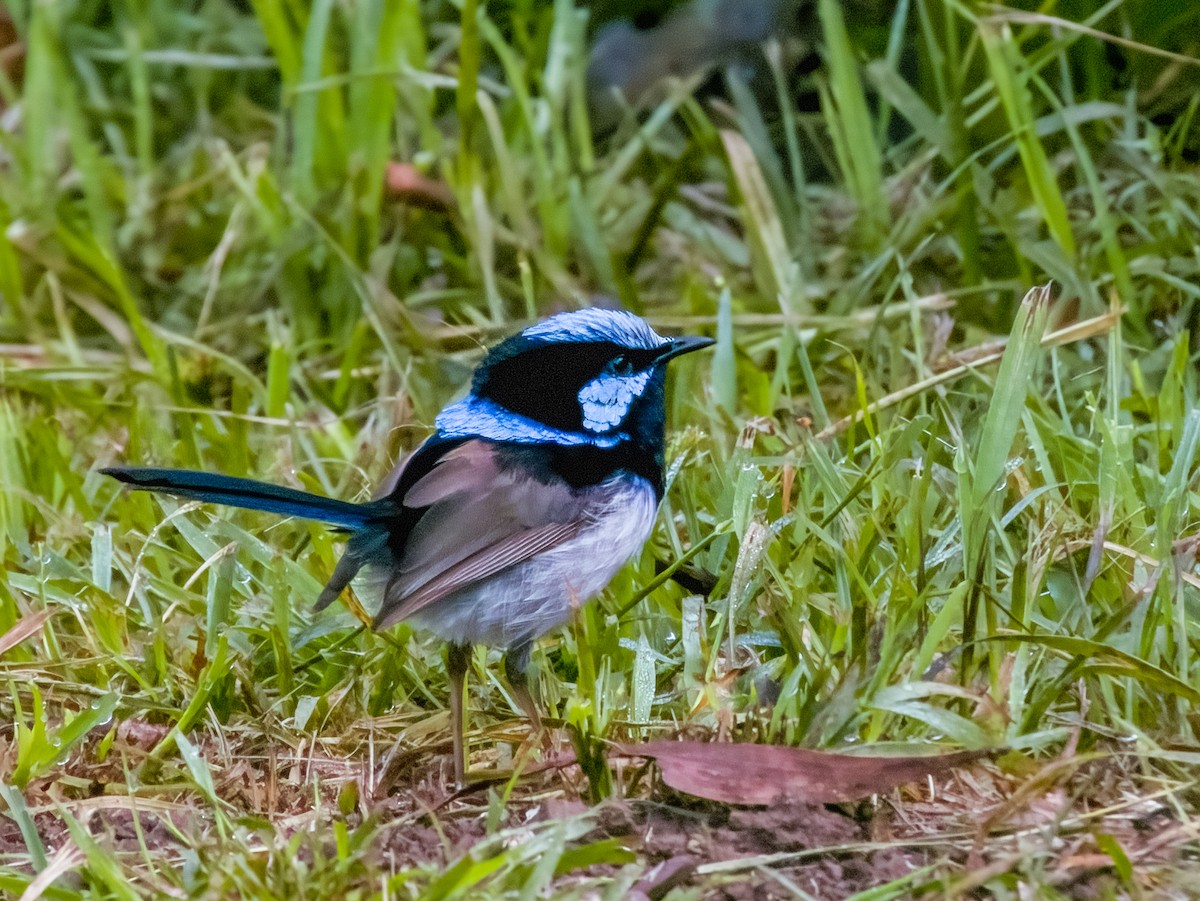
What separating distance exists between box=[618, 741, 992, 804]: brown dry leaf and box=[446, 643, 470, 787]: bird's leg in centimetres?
37

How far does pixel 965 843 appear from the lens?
2.32 m

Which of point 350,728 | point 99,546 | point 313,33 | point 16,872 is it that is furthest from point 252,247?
point 16,872

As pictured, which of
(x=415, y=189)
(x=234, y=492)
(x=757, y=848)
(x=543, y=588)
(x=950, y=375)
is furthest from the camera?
(x=415, y=189)

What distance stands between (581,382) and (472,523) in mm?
425

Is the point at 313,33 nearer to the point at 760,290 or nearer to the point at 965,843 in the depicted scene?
Result: the point at 760,290

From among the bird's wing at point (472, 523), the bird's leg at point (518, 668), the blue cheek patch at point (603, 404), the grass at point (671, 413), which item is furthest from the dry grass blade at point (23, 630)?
the blue cheek patch at point (603, 404)

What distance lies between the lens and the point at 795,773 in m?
2.41

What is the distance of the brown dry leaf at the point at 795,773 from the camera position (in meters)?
2.39

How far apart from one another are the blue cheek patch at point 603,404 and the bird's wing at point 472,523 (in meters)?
0.21

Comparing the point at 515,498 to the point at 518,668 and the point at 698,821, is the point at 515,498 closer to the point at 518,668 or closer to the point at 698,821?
the point at 518,668

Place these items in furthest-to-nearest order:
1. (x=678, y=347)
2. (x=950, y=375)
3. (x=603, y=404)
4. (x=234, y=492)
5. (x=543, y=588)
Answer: (x=950, y=375) < (x=678, y=347) < (x=603, y=404) < (x=543, y=588) < (x=234, y=492)

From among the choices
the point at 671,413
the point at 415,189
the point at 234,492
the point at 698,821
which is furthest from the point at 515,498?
the point at 415,189

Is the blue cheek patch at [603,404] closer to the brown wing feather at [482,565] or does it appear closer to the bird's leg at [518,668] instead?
the brown wing feather at [482,565]

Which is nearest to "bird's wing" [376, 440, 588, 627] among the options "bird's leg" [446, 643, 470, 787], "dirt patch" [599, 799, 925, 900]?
"bird's leg" [446, 643, 470, 787]
